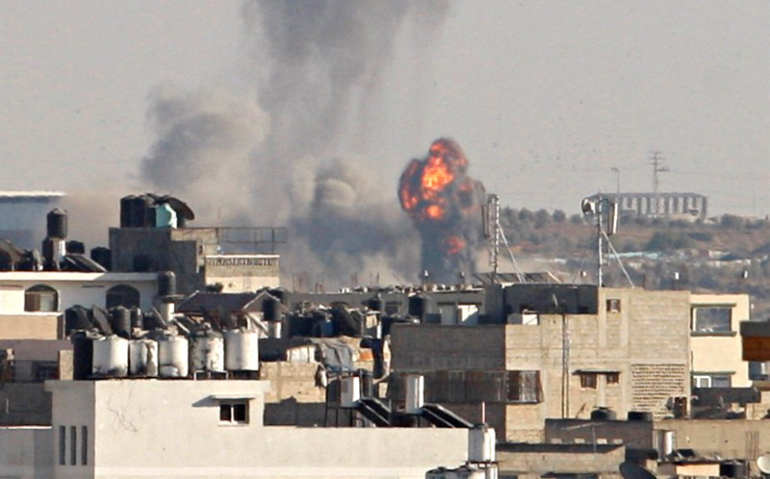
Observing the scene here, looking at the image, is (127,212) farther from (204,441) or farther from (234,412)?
(204,441)

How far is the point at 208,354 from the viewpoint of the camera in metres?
45.7

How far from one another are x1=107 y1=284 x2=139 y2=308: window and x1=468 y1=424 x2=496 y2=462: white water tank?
202ft

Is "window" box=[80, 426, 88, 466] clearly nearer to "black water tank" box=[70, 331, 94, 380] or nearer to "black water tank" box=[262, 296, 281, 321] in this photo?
"black water tank" box=[70, 331, 94, 380]

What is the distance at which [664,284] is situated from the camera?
17012 centimetres

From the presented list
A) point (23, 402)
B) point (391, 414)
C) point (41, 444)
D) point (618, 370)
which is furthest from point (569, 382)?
point (41, 444)

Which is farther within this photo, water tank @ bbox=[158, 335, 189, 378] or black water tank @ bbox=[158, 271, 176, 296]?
black water tank @ bbox=[158, 271, 176, 296]

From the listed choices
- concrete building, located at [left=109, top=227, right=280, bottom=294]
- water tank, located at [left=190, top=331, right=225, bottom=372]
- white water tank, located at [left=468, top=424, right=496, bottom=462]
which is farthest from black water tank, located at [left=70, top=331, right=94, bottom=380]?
concrete building, located at [left=109, top=227, right=280, bottom=294]

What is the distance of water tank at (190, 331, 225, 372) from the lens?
149 ft

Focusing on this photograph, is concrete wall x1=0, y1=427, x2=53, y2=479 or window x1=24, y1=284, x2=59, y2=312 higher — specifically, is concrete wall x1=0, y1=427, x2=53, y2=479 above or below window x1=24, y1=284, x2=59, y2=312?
below

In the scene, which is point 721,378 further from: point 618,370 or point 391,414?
point 391,414

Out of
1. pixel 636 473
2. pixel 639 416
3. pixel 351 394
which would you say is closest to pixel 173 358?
pixel 351 394

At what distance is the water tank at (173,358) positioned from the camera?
44625 millimetres

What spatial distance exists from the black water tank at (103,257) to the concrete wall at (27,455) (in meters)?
64.9

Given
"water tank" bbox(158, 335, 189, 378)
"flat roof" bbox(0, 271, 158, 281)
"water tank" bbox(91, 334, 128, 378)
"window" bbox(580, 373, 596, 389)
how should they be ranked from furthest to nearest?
"flat roof" bbox(0, 271, 158, 281)
"window" bbox(580, 373, 596, 389)
"water tank" bbox(158, 335, 189, 378)
"water tank" bbox(91, 334, 128, 378)
